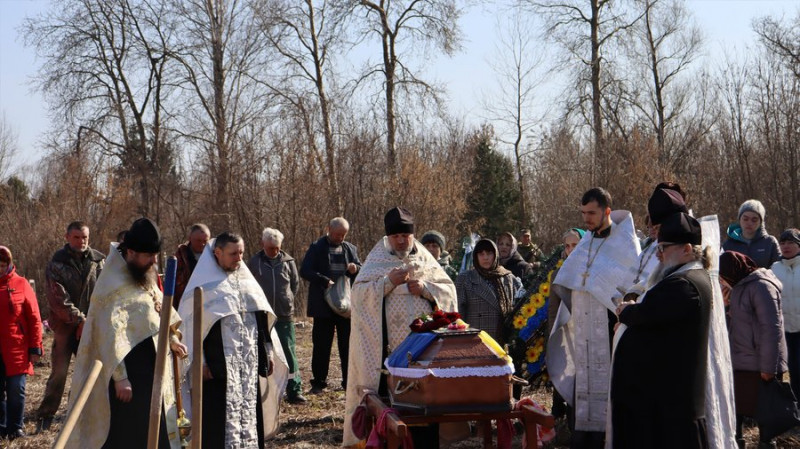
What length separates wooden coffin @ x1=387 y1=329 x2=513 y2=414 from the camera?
4.95 m

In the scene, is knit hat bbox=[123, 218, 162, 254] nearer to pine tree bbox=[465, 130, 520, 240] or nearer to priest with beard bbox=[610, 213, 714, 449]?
priest with beard bbox=[610, 213, 714, 449]

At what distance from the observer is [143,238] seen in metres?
5.91

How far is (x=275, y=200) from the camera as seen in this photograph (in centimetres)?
2045

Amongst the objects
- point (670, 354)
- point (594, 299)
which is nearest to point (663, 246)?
point (670, 354)

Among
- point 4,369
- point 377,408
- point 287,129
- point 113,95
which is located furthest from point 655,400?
point 113,95

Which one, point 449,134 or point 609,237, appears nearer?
point 609,237

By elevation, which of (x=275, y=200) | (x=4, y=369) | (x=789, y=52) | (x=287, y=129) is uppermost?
(x=789, y=52)

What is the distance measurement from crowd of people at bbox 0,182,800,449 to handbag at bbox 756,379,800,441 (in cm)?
8

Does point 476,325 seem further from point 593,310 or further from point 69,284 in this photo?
point 69,284

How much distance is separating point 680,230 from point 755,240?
15.6ft

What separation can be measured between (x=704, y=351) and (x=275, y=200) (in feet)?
52.6

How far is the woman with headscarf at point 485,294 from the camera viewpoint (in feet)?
27.6

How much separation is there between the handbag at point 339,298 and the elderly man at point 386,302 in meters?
3.41

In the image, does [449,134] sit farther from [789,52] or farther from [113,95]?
[789,52]
